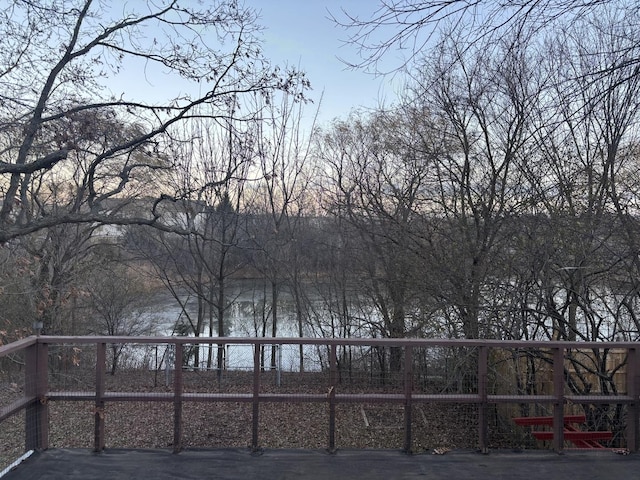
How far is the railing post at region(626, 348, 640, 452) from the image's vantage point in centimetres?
424

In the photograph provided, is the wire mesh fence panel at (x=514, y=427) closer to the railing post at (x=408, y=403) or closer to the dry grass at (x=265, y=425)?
the dry grass at (x=265, y=425)

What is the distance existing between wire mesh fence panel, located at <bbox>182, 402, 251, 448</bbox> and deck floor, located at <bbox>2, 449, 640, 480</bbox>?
486 centimetres

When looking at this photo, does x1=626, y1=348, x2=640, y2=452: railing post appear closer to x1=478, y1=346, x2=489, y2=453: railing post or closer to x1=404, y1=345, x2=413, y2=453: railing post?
x1=478, y1=346, x2=489, y2=453: railing post

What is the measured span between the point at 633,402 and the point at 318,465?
271 cm

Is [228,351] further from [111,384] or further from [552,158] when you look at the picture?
[552,158]

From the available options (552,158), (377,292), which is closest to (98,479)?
(552,158)

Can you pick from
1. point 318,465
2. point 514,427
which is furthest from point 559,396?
point 514,427

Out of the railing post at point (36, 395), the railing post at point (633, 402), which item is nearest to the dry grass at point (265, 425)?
the railing post at point (633, 402)

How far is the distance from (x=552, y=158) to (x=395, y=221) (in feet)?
12.2

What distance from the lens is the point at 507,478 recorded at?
144 inches

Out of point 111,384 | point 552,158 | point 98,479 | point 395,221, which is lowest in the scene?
point 111,384

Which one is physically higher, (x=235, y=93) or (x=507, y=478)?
(x=235, y=93)

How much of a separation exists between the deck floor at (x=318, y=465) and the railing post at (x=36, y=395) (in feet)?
0.50

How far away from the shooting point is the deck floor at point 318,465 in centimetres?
366
